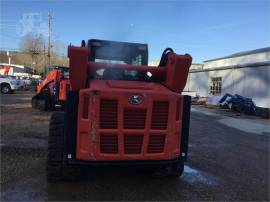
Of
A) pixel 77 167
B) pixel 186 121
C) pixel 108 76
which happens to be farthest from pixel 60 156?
pixel 186 121

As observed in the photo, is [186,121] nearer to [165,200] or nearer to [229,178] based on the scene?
[165,200]

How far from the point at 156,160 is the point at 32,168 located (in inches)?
93.3

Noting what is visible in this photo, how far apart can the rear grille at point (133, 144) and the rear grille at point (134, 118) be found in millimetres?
146

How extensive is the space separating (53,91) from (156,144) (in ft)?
39.2

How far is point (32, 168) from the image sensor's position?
21.5ft

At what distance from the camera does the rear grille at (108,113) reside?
5.11 m

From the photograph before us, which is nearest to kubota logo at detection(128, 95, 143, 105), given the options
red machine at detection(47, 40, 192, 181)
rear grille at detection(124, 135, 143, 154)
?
red machine at detection(47, 40, 192, 181)

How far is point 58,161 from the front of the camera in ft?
18.8

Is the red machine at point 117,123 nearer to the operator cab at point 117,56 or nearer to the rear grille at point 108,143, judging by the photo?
the rear grille at point 108,143

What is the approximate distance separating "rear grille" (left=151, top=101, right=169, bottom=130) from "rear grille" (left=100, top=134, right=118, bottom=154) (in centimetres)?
56

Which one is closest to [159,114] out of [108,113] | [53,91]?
[108,113]

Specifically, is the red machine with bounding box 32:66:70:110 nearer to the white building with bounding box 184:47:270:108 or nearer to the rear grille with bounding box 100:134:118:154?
the rear grille with bounding box 100:134:118:154

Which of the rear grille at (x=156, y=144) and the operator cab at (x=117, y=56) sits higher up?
the operator cab at (x=117, y=56)

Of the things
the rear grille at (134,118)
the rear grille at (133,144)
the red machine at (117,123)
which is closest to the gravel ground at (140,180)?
the red machine at (117,123)
